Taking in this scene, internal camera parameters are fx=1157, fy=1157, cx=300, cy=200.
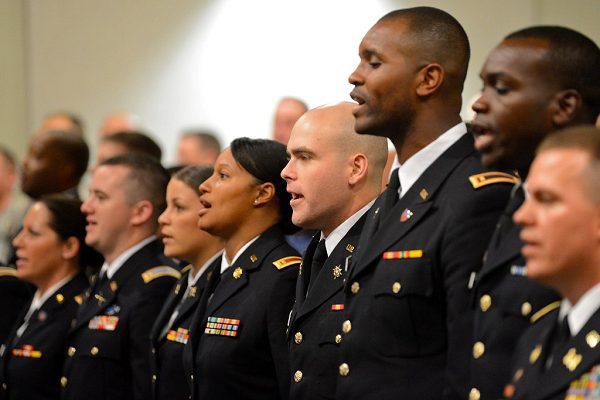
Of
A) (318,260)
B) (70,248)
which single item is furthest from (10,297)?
(318,260)

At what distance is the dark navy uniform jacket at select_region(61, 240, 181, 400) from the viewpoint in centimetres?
442

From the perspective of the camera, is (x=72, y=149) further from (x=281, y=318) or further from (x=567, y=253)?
(x=567, y=253)

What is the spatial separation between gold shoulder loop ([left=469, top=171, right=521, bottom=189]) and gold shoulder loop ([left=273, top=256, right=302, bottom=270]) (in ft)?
3.39

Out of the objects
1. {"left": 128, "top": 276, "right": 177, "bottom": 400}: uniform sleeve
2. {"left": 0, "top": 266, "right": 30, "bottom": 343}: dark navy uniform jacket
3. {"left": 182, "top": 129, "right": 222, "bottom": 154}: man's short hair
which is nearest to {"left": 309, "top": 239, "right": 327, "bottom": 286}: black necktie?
{"left": 128, "top": 276, "right": 177, "bottom": 400}: uniform sleeve

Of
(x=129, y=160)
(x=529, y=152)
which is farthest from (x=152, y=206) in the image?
(x=529, y=152)

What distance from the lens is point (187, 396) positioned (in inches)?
163

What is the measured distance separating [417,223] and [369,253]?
6.6 inches

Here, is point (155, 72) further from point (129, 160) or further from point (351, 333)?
point (351, 333)

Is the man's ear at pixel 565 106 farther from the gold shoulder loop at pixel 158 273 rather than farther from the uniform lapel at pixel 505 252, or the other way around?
the gold shoulder loop at pixel 158 273

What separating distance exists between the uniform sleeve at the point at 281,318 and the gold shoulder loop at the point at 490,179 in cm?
102

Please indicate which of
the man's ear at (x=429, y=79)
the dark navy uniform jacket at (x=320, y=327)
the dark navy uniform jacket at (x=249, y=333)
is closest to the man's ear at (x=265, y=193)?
the dark navy uniform jacket at (x=249, y=333)

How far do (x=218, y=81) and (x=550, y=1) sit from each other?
287 cm

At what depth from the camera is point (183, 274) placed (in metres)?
4.54

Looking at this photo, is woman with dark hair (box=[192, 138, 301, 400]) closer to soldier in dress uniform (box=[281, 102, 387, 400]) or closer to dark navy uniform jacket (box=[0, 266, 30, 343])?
soldier in dress uniform (box=[281, 102, 387, 400])
